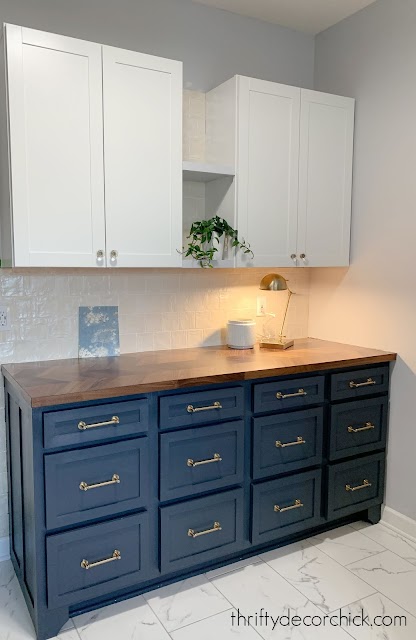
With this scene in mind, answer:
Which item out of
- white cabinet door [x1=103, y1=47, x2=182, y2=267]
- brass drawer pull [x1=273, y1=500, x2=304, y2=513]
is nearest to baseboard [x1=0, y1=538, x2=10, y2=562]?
brass drawer pull [x1=273, y1=500, x2=304, y2=513]

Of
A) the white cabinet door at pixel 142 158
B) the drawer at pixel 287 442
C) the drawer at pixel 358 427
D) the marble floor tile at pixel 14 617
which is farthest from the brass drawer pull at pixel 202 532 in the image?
the white cabinet door at pixel 142 158

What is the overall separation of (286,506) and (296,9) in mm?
2622

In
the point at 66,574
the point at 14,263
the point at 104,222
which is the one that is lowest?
the point at 66,574

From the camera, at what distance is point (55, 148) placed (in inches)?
84.4

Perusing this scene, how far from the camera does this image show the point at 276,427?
2.45 meters

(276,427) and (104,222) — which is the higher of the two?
(104,222)

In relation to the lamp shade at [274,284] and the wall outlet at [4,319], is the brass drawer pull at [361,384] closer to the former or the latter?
the lamp shade at [274,284]

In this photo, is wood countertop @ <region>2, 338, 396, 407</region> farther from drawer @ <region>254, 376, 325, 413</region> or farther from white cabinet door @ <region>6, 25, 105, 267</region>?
white cabinet door @ <region>6, 25, 105, 267</region>

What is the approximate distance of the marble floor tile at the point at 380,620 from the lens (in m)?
2.02

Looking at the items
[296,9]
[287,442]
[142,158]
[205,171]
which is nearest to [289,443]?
[287,442]

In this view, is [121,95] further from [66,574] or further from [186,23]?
[66,574]

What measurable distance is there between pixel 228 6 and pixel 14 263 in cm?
185

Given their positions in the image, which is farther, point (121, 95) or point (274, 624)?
point (121, 95)

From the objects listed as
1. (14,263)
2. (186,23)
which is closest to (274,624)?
(14,263)
